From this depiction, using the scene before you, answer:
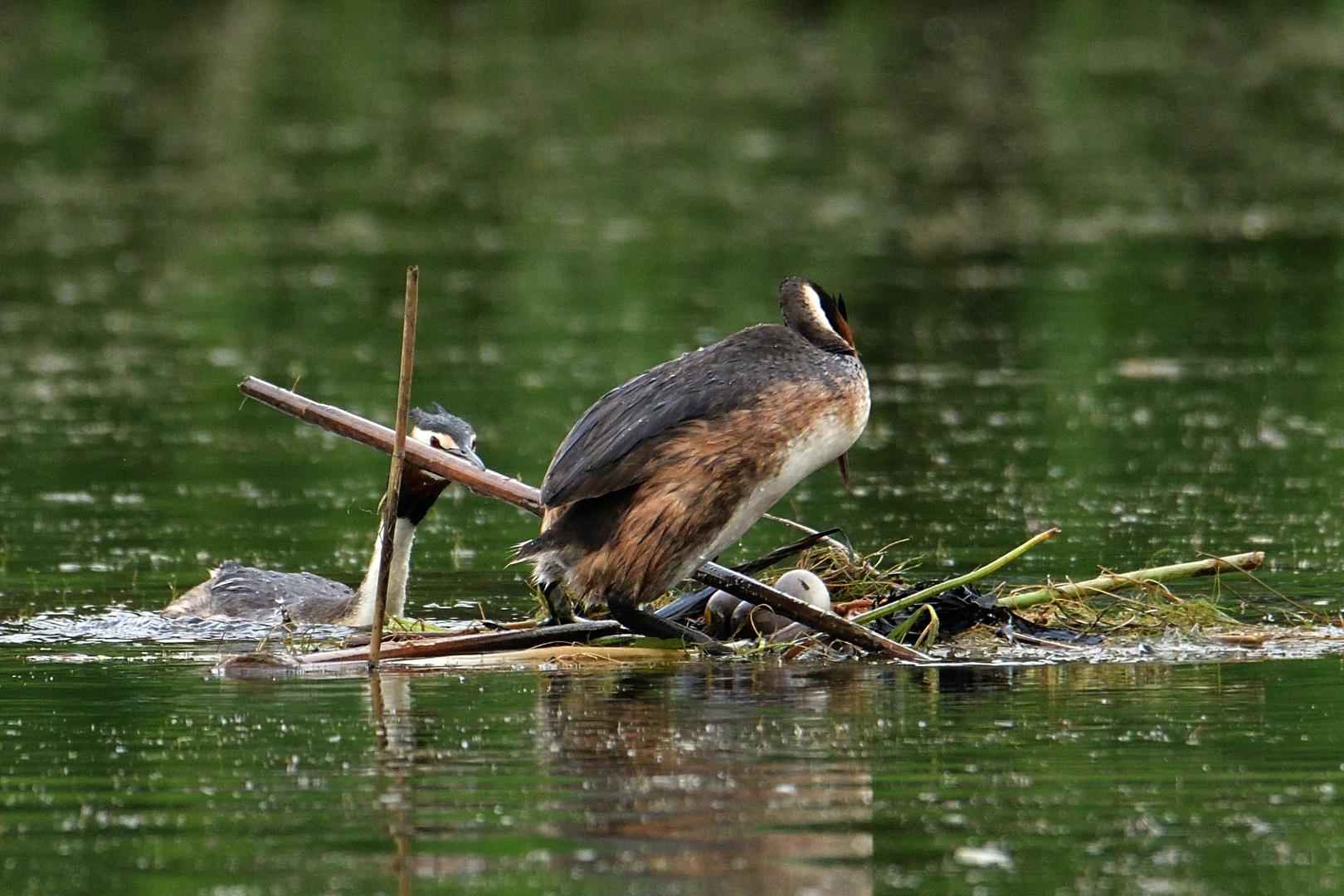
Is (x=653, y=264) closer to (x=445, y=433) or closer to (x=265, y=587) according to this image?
(x=265, y=587)

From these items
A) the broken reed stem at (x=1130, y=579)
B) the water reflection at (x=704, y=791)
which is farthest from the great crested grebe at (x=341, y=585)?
the broken reed stem at (x=1130, y=579)

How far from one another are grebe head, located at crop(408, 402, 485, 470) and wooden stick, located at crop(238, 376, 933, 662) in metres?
0.32

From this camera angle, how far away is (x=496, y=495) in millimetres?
8602

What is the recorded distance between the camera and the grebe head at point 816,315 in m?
8.84

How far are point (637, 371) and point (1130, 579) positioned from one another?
21.4 feet

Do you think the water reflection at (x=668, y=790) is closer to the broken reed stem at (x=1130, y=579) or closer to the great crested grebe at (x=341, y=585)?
the broken reed stem at (x=1130, y=579)

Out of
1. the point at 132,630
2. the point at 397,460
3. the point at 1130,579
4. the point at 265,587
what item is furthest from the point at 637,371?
the point at 397,460

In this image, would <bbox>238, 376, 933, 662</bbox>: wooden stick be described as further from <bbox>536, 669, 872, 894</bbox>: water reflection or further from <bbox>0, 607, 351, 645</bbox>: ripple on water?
<bbox>0, 607, 351, 645</bbox>: ripple on water

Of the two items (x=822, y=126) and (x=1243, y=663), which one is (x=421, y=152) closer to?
(x=822, y=126)

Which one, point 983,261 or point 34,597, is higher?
point 983,261

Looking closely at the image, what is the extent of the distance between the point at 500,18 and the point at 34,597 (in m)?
32.2

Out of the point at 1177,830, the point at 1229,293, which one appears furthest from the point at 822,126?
the point at 1177,830

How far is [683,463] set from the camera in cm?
819

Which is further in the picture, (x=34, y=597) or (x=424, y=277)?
(x=424, y=277)
